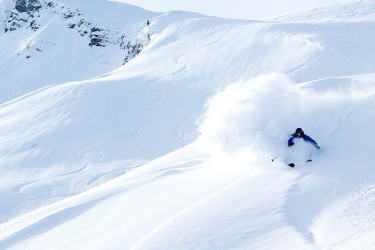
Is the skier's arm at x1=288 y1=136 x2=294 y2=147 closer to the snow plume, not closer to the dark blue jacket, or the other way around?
the dark blue jacket

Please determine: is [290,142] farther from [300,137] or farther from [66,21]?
[66,21]

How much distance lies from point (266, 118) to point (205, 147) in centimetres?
153

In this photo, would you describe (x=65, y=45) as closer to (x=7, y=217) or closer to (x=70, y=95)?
(x=70, y=95)

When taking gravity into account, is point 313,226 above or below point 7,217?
below

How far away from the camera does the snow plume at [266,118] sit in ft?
21.5

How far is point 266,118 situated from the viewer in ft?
22.0

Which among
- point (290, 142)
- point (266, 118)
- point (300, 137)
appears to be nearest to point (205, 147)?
point (266, 118)

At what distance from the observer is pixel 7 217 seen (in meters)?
10.2

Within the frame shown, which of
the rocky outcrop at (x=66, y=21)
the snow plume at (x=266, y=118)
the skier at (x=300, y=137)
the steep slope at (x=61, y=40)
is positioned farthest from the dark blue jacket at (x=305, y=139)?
the rocky outcrop at (x=66, y=21)

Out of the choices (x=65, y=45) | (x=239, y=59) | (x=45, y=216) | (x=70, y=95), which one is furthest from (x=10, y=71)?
(x=45, y=216)

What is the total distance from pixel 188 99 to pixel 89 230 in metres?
11.0

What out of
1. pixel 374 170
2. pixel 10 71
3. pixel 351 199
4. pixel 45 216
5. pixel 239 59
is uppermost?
pixel 10 71

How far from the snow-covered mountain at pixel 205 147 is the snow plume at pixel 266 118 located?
27 millimetres

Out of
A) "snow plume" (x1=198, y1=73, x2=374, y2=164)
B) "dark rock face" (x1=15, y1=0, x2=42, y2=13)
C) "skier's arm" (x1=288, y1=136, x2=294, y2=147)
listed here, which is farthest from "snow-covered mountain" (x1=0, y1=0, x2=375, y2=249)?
"dark rock face" (x1=15, y1=0, x2=42, y2=13)
